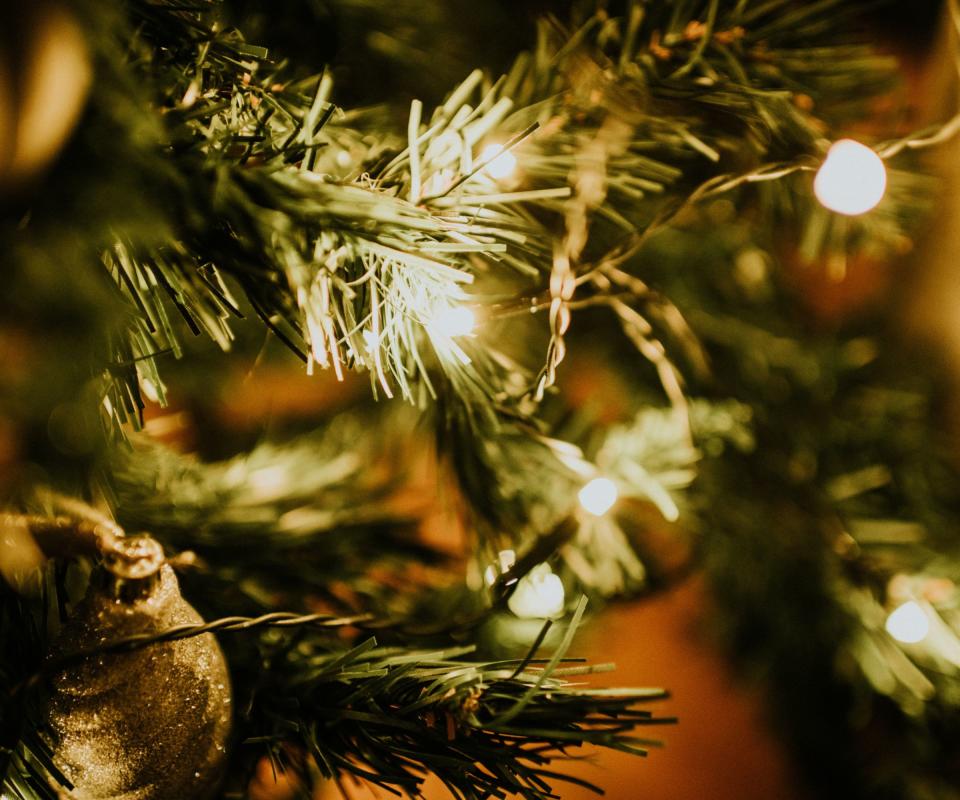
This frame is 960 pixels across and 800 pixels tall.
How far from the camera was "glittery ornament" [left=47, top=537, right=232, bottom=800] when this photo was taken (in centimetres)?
26

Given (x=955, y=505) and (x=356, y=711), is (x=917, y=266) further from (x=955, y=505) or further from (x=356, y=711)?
(x=356, y=711)

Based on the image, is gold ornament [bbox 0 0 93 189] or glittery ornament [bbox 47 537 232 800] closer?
gold ornament [bbox 0 0 93 189]

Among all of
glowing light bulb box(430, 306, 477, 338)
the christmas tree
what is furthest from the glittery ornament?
glowing light bulb box(430, 306, 477, 338)

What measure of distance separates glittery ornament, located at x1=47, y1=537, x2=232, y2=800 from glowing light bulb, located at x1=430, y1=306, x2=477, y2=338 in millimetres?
144

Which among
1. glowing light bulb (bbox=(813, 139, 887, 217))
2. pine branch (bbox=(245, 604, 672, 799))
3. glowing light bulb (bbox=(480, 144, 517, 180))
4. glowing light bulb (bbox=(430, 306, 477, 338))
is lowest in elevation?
pine branch (bbox=(245, 604, 672, 799))

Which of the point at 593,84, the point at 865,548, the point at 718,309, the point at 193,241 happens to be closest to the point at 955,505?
the point at 865,548

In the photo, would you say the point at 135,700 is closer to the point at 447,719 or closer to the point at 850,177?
the point at 447,719

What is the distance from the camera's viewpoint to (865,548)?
541mm

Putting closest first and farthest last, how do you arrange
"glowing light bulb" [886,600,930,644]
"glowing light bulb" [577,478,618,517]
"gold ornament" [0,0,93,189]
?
"gold ornament" [0,0,93,189] → "glowing light bulb" [577,478,618,517] → "glowing light bulb" [886,600,930,644]

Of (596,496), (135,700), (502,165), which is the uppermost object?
(502,165)

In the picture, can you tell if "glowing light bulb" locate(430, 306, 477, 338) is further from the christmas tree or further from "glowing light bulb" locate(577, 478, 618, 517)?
"glowing light bulb" locate(577, 478, 618, 517)

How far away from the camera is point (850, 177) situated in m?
0.35

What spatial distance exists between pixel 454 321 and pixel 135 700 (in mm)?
192

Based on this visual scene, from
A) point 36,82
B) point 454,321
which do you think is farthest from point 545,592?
point 36,82
